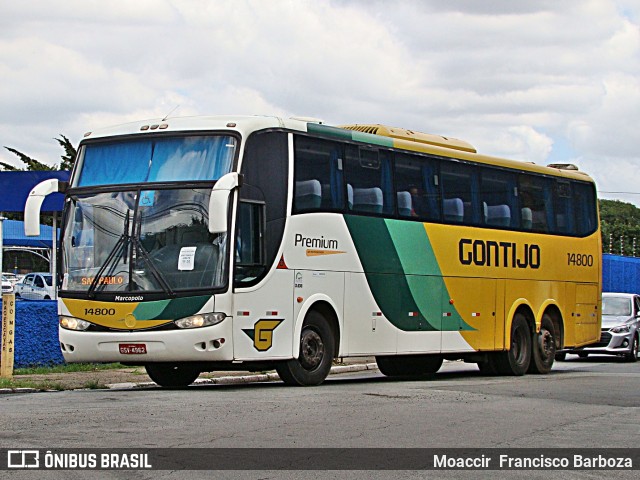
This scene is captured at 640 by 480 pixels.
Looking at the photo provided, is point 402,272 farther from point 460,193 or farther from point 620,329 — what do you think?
point 620,329

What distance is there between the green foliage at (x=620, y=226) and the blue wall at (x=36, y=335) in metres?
64.8

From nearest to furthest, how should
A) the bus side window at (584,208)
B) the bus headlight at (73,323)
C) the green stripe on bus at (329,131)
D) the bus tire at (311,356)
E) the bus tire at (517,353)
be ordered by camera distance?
the bus headlight at (73,323), the bus tire at (311,356), the green stripe on bus at (329,131), the bus tire at (517,353), the bus side window at (584,208)

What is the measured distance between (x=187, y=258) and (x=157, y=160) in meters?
1.59

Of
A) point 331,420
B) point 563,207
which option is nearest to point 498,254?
point 563,207

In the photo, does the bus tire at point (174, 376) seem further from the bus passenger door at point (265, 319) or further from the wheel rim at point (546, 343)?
the wheel rim at point (546, 343)

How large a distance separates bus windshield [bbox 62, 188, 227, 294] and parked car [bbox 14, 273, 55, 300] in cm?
3262

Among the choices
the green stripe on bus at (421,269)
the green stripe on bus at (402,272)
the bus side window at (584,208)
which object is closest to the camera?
the green stripe on bus at (402,272)

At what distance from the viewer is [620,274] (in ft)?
157

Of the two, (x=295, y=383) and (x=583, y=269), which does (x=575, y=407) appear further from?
(x=583, y=269)

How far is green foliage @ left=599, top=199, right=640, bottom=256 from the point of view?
92.8 m

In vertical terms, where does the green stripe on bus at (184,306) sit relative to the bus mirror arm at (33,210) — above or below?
below

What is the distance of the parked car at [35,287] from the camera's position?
48.4 meters

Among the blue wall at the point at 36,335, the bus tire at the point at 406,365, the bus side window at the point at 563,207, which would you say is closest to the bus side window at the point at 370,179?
the bus tire at the point at 406,365

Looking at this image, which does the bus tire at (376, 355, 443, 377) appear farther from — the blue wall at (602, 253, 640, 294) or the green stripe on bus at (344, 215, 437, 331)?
the blue wall at (602, 253, 640, 294)
